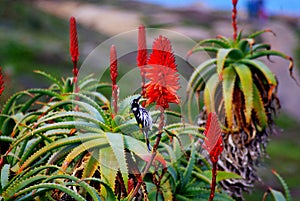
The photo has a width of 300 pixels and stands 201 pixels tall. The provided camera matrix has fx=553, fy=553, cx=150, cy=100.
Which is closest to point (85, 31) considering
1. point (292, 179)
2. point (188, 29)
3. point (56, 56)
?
point (188, 29)

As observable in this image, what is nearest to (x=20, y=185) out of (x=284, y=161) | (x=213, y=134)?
(x=213, y=134)

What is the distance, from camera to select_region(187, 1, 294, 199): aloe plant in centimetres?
351

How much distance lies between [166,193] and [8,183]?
29.7 inches

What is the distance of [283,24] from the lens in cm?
3519

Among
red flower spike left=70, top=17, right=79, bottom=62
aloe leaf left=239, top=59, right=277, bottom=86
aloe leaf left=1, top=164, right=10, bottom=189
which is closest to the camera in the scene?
aloe leaf left=1, top=164, right=10, bottom=189

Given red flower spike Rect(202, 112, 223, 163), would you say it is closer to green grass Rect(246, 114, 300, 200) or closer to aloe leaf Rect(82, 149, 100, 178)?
aloe leaf Rect(82, 149, 100, 178)

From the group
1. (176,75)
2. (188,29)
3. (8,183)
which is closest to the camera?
(176,75)

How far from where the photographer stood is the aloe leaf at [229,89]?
3462 mm

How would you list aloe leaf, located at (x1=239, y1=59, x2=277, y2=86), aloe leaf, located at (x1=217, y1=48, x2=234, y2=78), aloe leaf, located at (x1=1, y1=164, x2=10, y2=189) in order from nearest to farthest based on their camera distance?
1. aloe leaf, located at (x1=1, y1=164, x2=10, y2=189)
2. aloe leaf, located at (x1=217, y1=48, x2=234, y2=78)
3. aloe leaf, located at (x1=239, y1=59, x2=277, y2=86)

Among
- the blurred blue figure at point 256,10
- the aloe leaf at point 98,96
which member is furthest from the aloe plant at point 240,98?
the blurred blue figure at point 256,10

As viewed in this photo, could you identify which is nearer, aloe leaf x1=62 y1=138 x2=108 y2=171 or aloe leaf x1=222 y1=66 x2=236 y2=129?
aloe leaf x1=62 y1=138 x2=108 y2=171

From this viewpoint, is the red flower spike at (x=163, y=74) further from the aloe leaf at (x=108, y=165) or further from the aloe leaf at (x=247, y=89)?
the aloe leaf at (x=247, y=89)

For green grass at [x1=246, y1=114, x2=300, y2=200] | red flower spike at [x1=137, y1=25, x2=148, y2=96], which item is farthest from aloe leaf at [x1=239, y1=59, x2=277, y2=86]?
green grass at [x1=246, y1=114, x2=300, y2=200]

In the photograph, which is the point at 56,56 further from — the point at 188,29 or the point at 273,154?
the point at 188,29
